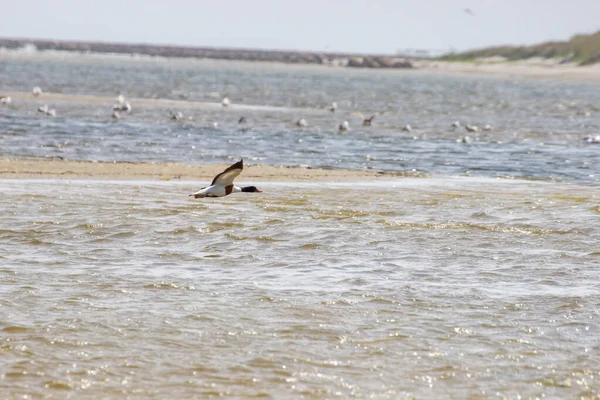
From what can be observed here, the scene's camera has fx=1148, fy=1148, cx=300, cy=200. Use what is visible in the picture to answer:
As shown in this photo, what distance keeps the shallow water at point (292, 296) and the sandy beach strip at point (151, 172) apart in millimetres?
1880

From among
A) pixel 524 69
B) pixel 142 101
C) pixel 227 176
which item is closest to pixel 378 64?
pixel 524 69

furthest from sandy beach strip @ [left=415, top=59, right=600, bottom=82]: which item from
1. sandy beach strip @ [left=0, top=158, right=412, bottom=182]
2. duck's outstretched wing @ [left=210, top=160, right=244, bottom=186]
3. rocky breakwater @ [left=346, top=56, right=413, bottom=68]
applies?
duck's outstretched wing @ [left=210, top=160, right=244, bottom=186]

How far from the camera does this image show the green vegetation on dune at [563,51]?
13762cm

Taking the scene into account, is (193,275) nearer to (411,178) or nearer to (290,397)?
(290,397)

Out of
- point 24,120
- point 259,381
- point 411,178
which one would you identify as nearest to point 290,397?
point 259,381

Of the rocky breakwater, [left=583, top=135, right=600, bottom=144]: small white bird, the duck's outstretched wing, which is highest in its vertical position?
the duck's outstretched wing

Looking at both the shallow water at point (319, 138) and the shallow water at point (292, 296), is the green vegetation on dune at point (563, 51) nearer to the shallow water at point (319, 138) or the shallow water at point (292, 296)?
the shallow water at point (319, 138)

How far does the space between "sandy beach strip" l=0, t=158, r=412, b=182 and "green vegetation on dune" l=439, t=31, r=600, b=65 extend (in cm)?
11464

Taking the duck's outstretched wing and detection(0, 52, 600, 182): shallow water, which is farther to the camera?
detection(0, 52, 600, 182): shallow water

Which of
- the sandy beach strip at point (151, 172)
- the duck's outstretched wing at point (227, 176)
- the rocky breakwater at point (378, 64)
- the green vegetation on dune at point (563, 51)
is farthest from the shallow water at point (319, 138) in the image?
the rocky breakwater at point (378, 64)

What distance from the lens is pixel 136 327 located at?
32.6 ft

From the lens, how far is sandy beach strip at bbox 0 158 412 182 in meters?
19.9

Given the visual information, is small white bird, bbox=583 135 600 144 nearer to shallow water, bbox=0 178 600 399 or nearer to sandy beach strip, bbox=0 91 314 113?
shallow water, bbox=0 178 600 399

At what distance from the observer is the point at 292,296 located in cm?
1126
